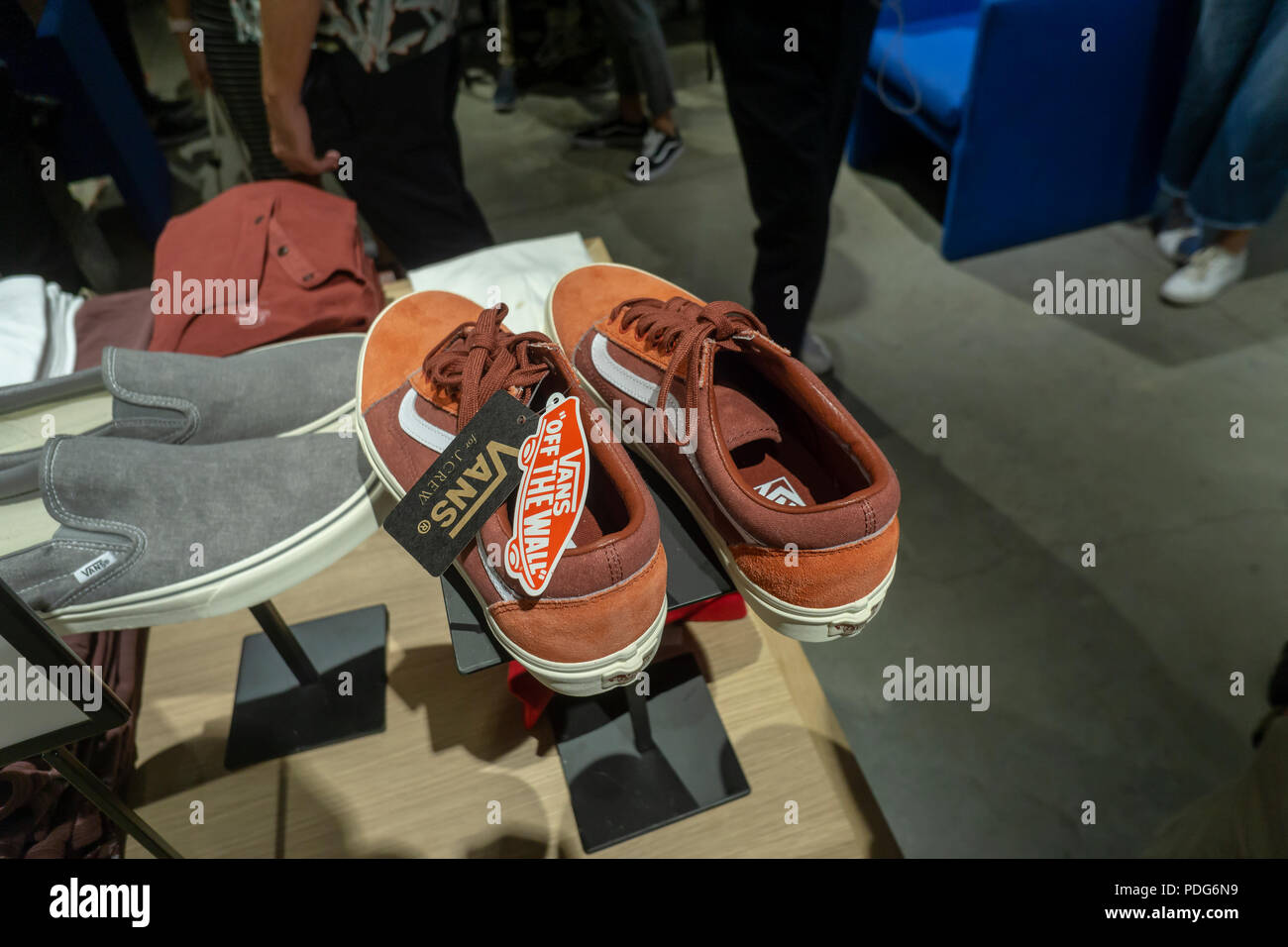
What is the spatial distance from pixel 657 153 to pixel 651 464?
86.5 inches

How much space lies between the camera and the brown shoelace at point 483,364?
622 mm

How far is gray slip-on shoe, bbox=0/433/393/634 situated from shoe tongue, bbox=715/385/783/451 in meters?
0.37

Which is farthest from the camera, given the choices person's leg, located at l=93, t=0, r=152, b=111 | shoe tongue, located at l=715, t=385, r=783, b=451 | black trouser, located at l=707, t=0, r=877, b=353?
person's leg, located at l=93, t=0, r=152, b=111

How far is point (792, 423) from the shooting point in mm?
669

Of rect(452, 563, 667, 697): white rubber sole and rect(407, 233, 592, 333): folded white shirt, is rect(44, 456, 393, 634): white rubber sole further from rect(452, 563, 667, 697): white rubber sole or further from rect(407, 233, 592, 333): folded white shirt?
rect(407, 233, 592, 333): folded white shirt

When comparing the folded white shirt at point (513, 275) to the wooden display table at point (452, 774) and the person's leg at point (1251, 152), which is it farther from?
the person's leg at point (1251, 152)

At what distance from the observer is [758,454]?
687 millimetres

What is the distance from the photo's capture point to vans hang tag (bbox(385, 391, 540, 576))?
56 centimetres

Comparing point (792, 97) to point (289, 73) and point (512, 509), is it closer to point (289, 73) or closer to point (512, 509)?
point (289, 73)

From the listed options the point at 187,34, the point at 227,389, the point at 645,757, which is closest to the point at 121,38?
the point at 187,34

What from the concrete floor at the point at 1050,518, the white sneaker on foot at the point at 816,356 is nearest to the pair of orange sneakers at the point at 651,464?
the concrete floor at the point at 1050,518

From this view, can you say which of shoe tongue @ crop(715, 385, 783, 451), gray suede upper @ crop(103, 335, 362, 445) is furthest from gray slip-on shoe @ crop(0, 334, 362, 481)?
shoe tongue @ crop(715, 385, 783, 451)
